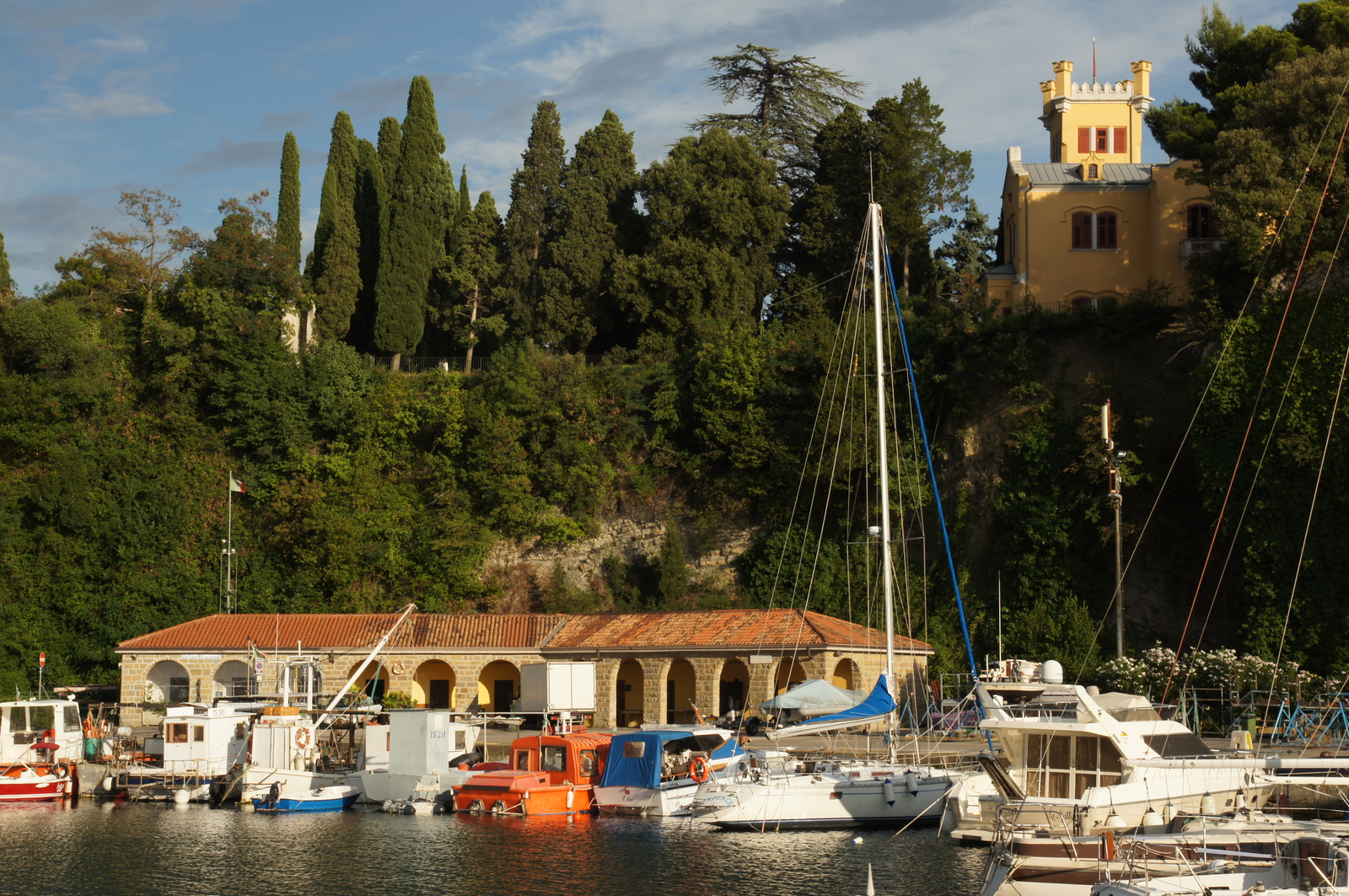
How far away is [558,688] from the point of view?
102 feet

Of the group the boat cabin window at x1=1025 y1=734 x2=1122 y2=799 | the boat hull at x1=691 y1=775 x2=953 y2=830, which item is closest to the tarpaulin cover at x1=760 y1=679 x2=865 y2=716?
the boat hull at x1=691 y1=775 x2=953 y2=830

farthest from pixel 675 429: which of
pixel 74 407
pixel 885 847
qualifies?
pixel 885 847

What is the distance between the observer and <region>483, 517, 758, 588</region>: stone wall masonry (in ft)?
151

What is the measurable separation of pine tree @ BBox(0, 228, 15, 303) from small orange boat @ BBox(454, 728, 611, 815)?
37.6 meters

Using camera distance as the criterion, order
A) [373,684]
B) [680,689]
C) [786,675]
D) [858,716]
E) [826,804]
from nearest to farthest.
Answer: [826,804], [858,716], [786,675], [373,684], [680,689]

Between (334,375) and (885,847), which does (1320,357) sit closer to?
(885,847)

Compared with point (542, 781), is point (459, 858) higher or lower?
lower

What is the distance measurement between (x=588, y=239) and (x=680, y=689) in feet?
61.1

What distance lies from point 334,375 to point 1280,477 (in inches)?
1339

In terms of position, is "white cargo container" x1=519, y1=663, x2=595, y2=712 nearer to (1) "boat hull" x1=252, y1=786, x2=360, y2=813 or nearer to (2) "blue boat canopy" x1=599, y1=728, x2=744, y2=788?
(2) "blue boat canopy" x1=599, y1=728, x2=744, y2=788

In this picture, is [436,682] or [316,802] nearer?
[316,802]

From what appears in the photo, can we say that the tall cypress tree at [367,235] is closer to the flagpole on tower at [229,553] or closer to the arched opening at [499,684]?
the flagpole on tower at [229,553]

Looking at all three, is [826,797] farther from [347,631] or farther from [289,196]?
[289,196]

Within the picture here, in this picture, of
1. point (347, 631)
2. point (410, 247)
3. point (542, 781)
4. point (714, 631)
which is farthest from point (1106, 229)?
point (542, 781)
